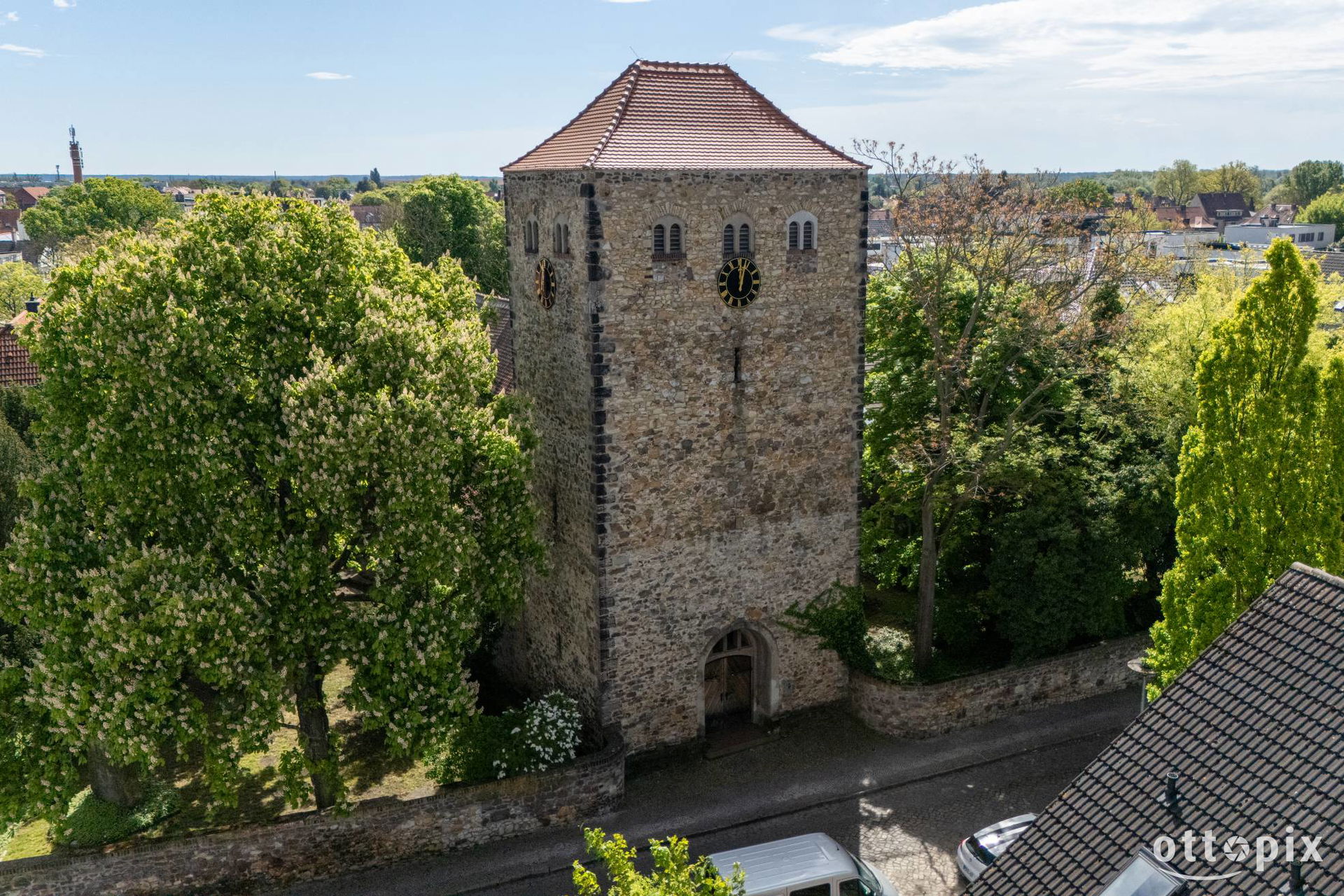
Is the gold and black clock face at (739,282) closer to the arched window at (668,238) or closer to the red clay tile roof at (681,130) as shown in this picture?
the arched window at (668,238)

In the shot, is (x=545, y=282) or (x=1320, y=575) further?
(x=545, y=282)

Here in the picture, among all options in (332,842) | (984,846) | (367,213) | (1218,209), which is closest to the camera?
(332,842)

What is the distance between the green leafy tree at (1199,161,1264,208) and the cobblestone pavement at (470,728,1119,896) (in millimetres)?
147992

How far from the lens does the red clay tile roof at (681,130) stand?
65.0 ft

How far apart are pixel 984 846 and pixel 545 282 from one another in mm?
13240

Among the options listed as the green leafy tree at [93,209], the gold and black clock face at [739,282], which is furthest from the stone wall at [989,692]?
the green leafy tree at [93,209]

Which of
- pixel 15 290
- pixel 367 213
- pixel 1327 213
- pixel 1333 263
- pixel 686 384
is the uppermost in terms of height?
pixel 367 213

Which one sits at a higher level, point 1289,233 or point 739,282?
point 739,282

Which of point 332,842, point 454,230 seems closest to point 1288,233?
point 454,230

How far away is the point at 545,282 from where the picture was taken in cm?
2134

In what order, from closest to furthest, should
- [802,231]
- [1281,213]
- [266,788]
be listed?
[266,788], [802,231], [1281,213]

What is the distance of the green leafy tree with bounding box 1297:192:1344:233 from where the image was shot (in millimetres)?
109875

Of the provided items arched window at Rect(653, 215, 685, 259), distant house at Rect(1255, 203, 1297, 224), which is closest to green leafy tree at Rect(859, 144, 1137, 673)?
arched window at Rect(653, 215, 685, 259)

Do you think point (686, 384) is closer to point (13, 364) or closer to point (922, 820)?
point (922, 820)
